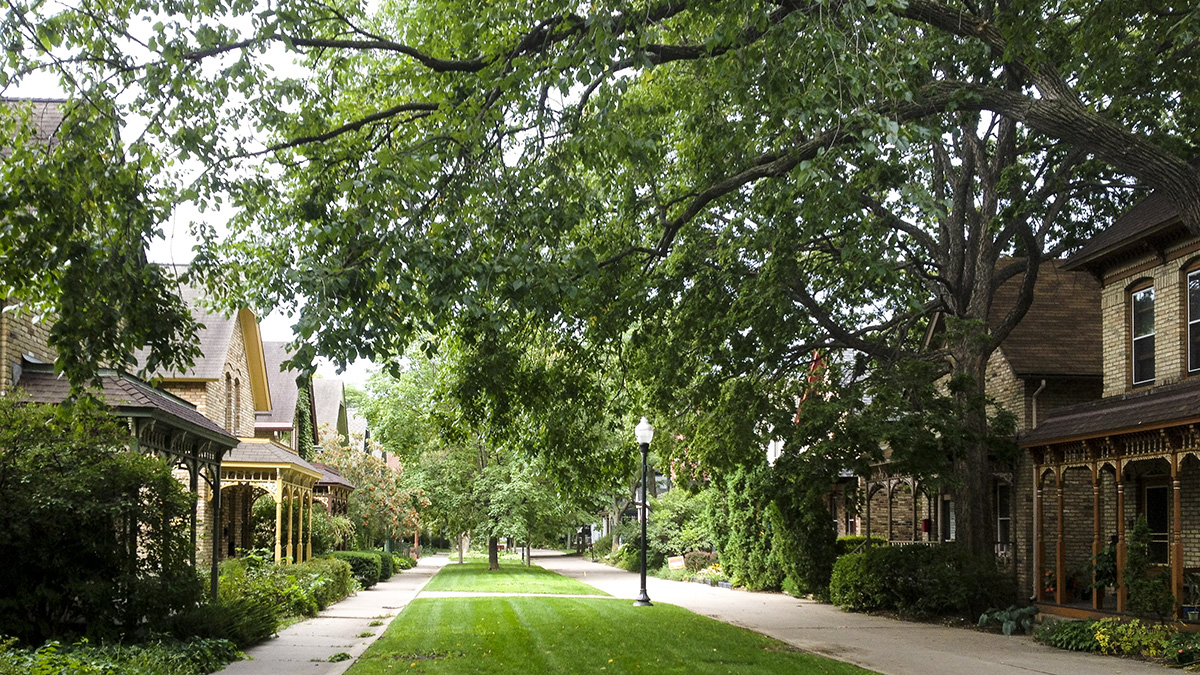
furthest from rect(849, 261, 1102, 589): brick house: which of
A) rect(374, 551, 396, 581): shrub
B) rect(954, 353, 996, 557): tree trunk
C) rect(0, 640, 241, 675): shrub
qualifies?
rect(374, 551, 396, 581): shrub

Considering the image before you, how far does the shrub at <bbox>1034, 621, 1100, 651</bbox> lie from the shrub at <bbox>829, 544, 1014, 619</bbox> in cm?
330

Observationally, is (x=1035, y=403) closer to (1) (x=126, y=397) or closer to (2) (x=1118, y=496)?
(2) (x=1118, y=496)

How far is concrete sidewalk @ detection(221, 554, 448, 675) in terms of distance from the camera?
1413 cm

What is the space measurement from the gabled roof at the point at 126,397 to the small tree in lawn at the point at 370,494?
25.3m

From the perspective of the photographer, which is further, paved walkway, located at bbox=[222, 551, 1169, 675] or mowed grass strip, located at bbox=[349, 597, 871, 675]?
paved walkway, located at bbox=[222, 551, 1169, 675]

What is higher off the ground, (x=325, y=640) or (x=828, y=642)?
(x=325, y=640)

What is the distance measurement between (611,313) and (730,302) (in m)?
3.60

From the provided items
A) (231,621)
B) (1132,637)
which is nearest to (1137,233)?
(1132,637)

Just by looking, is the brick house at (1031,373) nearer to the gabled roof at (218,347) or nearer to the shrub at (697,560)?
the shrub at (697,560)

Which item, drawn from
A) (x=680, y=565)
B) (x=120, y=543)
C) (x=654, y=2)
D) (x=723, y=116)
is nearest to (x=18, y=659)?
(x=120, y=543)

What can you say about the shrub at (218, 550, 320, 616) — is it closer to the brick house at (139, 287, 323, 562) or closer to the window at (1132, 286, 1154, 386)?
the brick house at (139, 287, 323, 562)

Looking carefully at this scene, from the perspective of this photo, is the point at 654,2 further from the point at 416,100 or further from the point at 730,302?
the point at 730,302

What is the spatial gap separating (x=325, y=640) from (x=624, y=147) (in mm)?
9610

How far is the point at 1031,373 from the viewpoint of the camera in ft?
81.6
